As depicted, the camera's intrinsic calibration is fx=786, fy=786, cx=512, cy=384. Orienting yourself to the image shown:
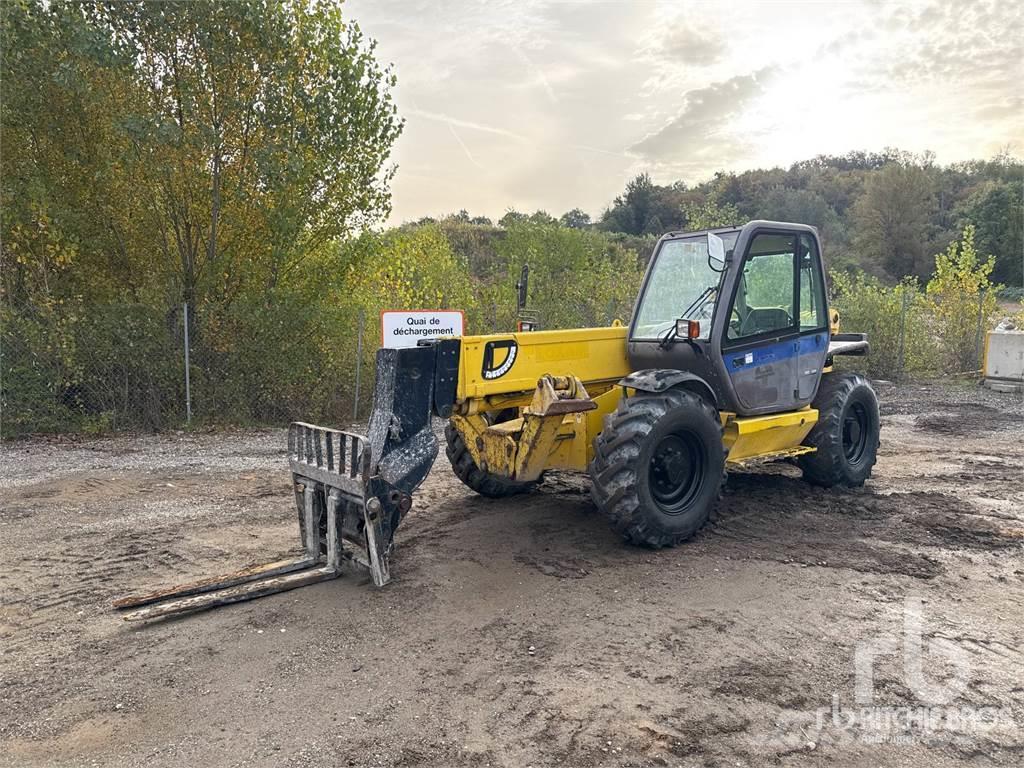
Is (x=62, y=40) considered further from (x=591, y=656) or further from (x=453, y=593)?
(x=591, y=656)

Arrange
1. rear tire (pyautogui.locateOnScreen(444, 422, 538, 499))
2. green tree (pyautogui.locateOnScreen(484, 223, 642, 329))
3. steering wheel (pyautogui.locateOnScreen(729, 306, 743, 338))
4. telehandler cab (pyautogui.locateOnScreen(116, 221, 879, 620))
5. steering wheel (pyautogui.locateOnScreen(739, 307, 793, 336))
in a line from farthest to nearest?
green tree (pyautogui.locateOnScreen(484, 223, 642, 329)) → rear tire (pyautogui.locateOnScreen(444, 422, 538, 499)) → steering wheel (pyautogui.locateOnScreen(739, 307, 793, 336)) → steering wheel (pyautogui.locateOnScreen(729, 306, 743, 338)) → telehandler cab (pyautogui.locateOnScreen(116, 221, 879, 620))

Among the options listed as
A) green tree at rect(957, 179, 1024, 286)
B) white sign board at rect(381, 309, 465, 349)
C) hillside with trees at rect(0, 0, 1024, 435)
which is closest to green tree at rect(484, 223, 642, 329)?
hillside with trees at rect(0, 0, 1024, 435)

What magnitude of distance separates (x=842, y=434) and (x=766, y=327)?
172 centimetres

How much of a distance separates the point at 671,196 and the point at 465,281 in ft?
136

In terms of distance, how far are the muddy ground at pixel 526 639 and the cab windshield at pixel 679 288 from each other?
5.57 feet

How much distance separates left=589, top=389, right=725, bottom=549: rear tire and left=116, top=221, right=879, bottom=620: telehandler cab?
12 mm

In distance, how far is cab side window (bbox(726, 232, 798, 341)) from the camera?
6.42 m

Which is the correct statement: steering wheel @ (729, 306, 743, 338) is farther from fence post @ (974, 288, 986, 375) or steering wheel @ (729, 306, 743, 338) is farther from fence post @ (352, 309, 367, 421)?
fence post @ (974, 288, 986, 375)

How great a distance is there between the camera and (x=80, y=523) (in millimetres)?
6820

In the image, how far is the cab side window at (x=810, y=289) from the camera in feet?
23.2

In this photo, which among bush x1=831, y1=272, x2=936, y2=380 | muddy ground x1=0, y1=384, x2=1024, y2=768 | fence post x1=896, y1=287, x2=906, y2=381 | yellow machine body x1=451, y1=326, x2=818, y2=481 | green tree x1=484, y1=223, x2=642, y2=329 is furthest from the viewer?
bush x1=831, y1=272, x2=936, y2=380

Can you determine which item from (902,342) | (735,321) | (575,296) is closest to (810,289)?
(735,321)

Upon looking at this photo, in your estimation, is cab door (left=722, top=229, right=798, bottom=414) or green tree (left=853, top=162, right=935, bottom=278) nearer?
cab door (left=722, top=229, right=798, bottom=414)

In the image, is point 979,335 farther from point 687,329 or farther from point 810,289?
point 687,329
